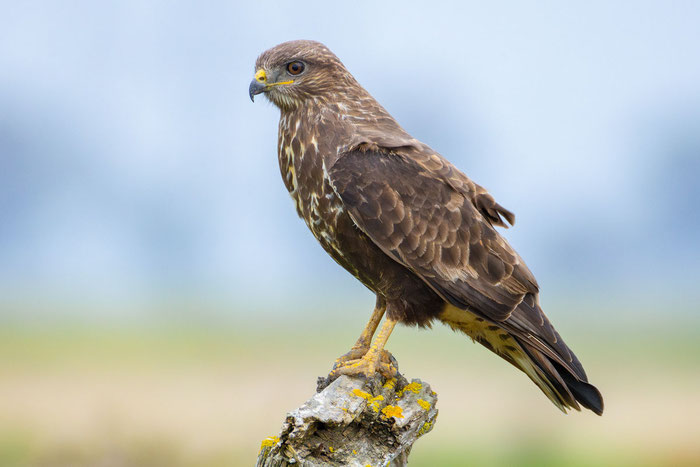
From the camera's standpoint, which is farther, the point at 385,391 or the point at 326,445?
the point at 385,391

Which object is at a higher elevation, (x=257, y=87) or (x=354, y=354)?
(x=257, y=87)

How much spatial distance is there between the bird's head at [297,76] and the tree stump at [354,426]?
6.08 ft

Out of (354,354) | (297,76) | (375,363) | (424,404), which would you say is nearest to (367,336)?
(354,354)

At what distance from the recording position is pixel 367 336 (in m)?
4.64

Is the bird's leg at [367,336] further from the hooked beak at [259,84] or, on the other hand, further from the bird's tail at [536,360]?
the hooked beak at [259,84]

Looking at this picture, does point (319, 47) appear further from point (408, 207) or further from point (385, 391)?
point (385, 391)

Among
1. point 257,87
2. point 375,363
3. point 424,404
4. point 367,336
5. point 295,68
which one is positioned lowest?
point 424,404

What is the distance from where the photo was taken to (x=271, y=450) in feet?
11.6

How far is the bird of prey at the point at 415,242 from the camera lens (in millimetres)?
4152

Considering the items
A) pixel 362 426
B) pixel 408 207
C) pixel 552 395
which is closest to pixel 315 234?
pixel 408 207

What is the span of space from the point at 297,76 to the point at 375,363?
1.92m

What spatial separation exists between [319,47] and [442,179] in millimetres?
1274

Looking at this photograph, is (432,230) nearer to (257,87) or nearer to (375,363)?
(375,363)

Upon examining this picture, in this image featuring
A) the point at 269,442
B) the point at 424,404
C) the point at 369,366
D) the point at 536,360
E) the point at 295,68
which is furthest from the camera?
the point at 295,68
